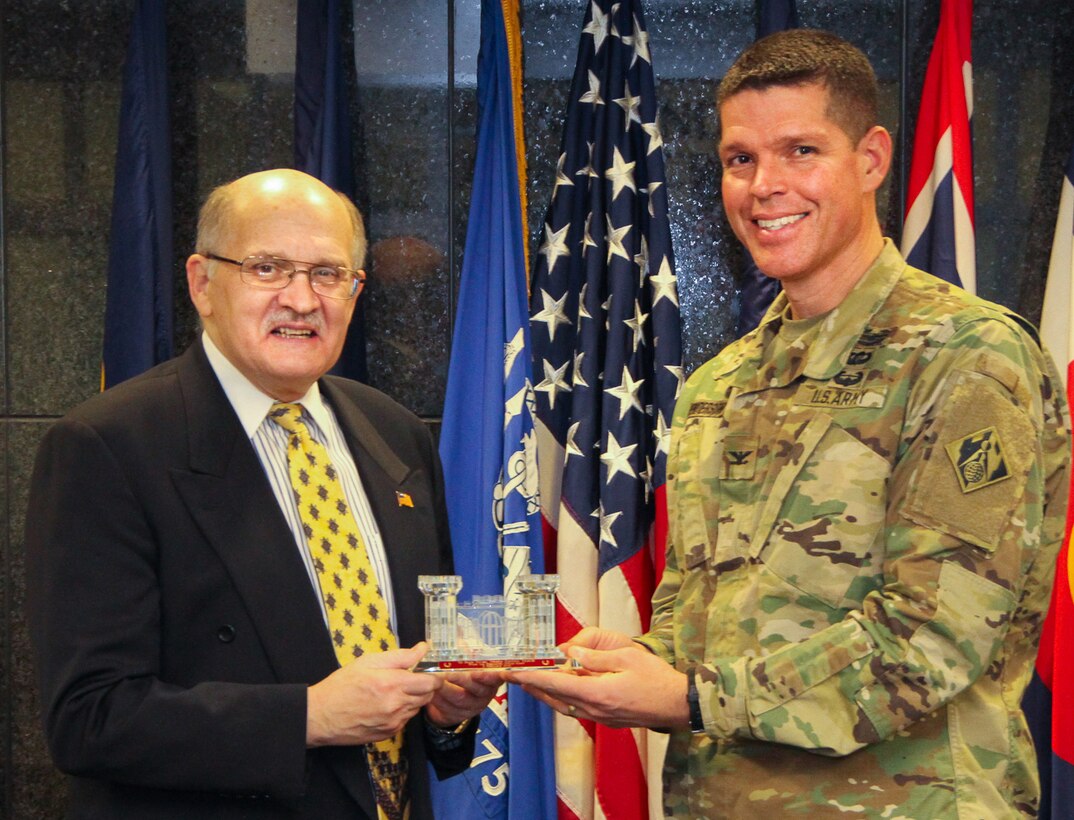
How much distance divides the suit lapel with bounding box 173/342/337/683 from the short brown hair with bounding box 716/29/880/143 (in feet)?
3.86

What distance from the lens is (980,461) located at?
6.63 ft

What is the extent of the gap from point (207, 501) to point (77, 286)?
2120mm

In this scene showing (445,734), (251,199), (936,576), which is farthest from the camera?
(445,734)

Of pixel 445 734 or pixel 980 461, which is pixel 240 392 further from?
pixel 980 461

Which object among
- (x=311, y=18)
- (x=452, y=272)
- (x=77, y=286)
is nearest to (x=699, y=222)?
(x=452, y=272)

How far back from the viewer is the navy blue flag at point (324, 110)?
12.6 ft

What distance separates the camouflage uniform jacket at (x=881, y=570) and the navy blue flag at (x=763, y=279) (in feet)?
4.64

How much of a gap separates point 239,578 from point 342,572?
0.22 meters

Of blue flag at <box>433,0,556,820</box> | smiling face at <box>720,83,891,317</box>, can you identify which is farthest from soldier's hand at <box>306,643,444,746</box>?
blue flag at <box>433,0,556,820</box>

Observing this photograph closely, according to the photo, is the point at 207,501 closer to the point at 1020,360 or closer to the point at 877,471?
the point at 877,471

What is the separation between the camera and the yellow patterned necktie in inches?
89.2

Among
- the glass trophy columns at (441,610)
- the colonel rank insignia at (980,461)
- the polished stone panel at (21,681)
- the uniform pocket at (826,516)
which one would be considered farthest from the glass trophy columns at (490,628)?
the polished stone panel at (21,681)

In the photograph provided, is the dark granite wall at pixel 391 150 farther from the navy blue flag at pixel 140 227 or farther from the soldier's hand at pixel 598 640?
the soldier's hand at pixel 598 640

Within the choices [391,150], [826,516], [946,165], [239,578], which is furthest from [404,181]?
[826,516]
